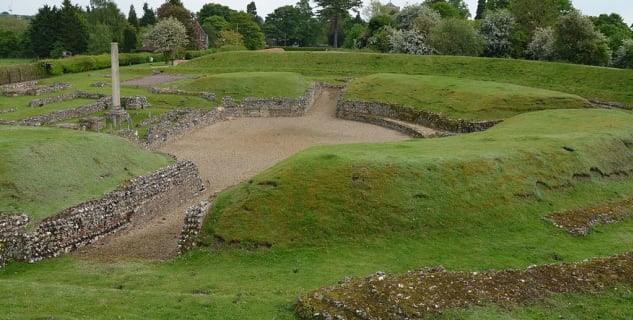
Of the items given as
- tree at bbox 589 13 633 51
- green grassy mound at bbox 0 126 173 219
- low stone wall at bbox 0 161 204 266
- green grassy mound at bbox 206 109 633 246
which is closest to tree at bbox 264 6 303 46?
tree at bbox 589 13 633 51

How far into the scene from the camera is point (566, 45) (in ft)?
207

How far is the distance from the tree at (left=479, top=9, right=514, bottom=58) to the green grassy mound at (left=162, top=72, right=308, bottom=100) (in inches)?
1207

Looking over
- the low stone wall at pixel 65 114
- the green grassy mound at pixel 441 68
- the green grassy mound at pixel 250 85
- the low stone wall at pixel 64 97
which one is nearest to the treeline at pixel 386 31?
the green grassy mound at pixel 441 68

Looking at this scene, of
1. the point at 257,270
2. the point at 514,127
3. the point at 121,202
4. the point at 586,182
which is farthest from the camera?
the point at 514,127

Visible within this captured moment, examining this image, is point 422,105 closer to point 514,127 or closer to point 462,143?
point 514,127

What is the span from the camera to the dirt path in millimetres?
21156

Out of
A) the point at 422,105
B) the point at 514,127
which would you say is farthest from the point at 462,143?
the point at 422,105

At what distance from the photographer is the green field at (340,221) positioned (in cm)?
1319

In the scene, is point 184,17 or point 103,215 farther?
point 184,17

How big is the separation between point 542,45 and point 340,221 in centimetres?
5880

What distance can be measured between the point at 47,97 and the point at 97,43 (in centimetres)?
4879

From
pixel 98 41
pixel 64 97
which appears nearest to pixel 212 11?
pixel 98 41

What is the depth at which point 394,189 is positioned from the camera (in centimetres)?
2122

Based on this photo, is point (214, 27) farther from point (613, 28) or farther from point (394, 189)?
point (394, 189)
